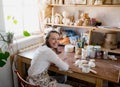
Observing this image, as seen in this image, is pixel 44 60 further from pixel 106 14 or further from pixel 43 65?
pixel 106 14

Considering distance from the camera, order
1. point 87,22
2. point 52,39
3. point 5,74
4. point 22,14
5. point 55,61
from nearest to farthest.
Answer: point 55,61
point 52,39
point 5,74
point 87,22
point 22,14

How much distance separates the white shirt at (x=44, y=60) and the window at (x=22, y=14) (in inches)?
33.1

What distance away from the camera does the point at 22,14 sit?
96.7 inches

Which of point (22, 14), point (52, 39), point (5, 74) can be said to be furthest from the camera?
point (22, 14)

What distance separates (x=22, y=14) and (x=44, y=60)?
1148 millimetres

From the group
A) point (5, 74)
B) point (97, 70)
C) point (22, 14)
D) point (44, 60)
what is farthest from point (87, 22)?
point (5, 74)

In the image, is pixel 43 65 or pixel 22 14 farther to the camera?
pixel 22 14

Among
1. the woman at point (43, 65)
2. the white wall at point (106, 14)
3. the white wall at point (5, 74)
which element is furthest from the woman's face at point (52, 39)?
the white wall at point (106, 14)

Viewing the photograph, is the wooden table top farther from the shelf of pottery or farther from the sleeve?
the shelf of pottery

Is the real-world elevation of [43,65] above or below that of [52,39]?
below

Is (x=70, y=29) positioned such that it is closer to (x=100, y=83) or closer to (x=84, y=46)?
(x=84, y=46)

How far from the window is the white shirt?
0.84m

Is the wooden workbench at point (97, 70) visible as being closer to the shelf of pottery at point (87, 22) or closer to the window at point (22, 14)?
the shelf of pottery at point (87, 22)

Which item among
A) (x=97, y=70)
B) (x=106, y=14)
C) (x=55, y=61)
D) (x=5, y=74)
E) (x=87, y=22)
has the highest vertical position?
(x=106, y=14)
